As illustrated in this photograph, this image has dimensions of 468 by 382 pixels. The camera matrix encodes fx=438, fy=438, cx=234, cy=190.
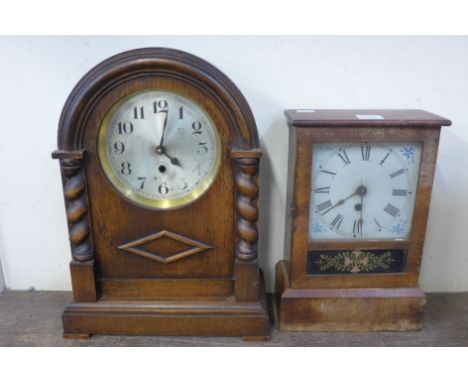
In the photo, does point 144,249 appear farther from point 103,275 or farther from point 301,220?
point 301,220

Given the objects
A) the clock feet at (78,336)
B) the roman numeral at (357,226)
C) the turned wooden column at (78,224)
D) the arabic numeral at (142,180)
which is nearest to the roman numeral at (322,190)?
the roman numeral at (357,226)

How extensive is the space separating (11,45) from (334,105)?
0.89 meters

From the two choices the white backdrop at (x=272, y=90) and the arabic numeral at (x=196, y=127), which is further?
the white backdrop at (x=272, y=90)

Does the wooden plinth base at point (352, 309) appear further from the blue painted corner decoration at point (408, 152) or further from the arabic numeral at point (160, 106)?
the arabic numeral at point (160, 106)

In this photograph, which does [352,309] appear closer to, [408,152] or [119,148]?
[408,152]

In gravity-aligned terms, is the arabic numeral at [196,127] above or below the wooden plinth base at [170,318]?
above

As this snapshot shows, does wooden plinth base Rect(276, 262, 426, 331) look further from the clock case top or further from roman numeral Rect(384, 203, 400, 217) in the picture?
roman numeral Rect(384, 203, 400, 217)

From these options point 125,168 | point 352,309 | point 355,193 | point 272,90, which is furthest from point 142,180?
point 352,309

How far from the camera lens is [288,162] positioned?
4.07 ft

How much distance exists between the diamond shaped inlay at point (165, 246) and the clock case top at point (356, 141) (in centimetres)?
24

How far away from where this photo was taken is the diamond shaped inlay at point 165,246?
43.6 inches

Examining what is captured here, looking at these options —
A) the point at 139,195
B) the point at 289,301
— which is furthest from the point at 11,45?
the point at 289,301

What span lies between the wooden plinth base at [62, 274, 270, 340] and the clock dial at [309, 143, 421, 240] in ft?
0.88

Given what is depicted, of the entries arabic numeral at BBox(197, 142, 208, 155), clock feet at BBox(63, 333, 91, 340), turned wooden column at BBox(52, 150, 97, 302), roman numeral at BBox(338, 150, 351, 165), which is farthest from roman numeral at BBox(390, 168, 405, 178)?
clock feet at BBox(63, 333, 91, 340)
